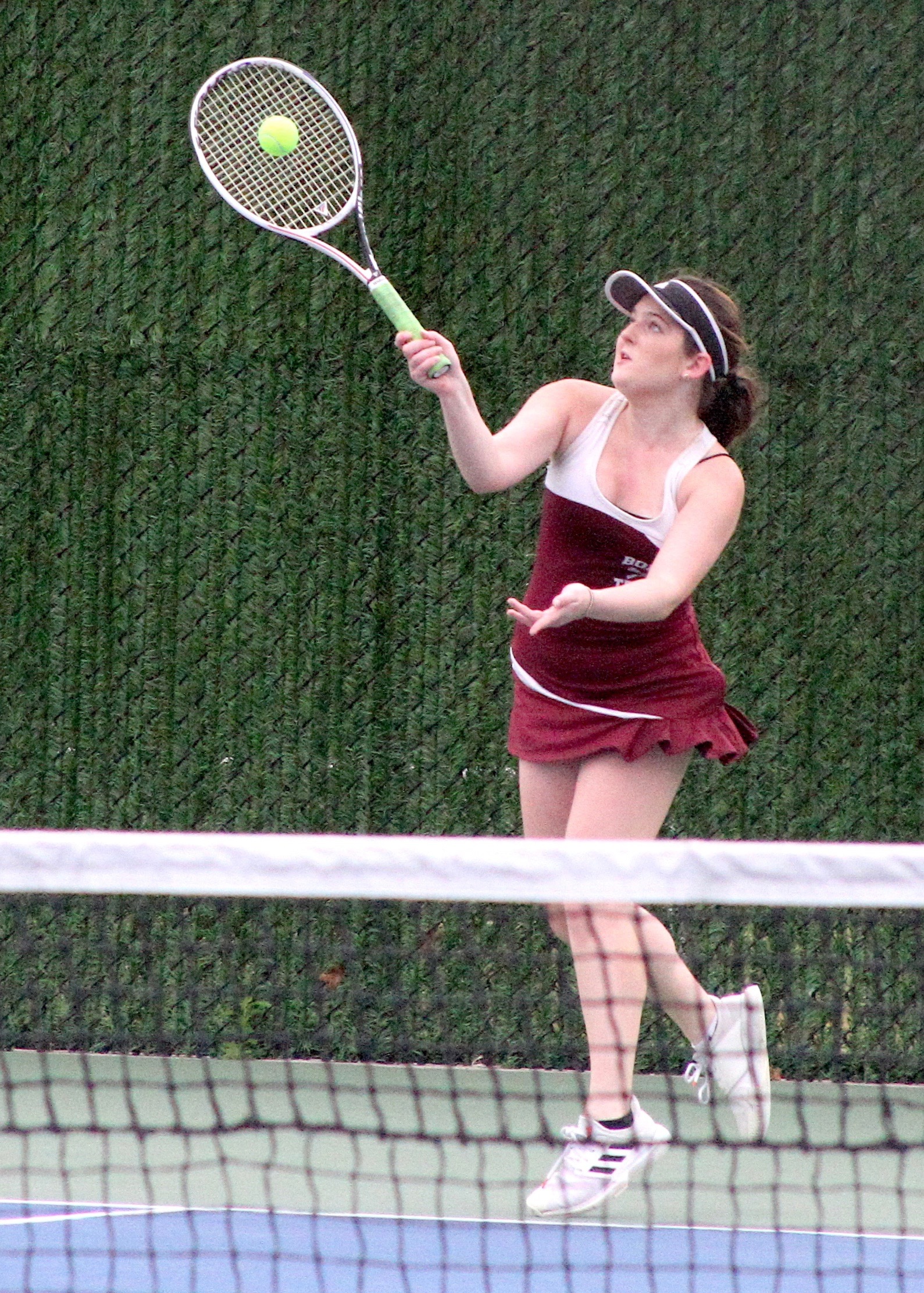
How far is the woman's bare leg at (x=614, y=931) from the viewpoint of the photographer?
3006 mm

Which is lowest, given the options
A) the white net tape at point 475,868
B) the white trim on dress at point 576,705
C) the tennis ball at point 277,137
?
the white trim on dress at point 576,705

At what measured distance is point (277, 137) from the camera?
360 centimetres

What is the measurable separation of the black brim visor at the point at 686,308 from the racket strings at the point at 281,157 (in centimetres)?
67

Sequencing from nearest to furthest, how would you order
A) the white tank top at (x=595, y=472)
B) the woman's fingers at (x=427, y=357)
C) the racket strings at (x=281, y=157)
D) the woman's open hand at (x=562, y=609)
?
the woman's open hand at (x=562, y=609) → the woman's fingers at (x=427, y=357) → the white tank top at (x=595, y=472) → the racket strings at (x=281, y=157)

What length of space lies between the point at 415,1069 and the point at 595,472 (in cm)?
188

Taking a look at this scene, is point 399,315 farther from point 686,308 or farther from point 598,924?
point 598,924

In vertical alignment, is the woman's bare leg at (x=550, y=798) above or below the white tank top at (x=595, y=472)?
below

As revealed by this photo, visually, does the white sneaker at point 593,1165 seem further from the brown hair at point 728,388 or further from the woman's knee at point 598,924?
the brown hair at point 728,388

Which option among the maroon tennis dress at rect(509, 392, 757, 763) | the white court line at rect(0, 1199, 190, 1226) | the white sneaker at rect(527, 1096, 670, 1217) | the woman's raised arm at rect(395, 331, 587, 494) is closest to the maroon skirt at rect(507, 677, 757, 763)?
the maroon tennis dress at rect(509, 392, 757, 763)

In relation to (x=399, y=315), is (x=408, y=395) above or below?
below

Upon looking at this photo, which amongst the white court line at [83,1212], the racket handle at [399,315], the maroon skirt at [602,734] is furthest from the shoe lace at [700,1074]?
the racket handle at [399,315]

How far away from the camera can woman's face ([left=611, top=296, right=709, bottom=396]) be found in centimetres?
314

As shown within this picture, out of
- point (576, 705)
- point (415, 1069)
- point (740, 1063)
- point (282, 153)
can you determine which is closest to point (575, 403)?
point (576, 705)

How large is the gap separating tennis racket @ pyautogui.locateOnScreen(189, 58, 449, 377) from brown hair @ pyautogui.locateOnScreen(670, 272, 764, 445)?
553 mm
